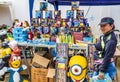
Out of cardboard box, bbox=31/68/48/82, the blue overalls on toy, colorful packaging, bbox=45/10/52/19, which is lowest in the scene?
cardboard box, bbox=31/68/48/82

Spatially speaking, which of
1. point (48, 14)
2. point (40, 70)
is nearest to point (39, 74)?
point (40, 70)

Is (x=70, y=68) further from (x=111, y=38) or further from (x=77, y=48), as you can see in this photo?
(x=111, y=38)

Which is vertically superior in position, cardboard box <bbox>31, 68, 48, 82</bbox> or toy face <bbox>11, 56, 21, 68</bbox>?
toy face <bbox>11, 56, 21, 68</bbox>

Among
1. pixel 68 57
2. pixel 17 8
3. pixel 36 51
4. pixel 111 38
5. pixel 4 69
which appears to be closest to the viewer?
pixel 111 38

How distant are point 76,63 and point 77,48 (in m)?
0.22

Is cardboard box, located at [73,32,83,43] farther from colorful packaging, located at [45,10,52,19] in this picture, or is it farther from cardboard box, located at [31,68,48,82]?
cardboard box, located at [31,68,48,82]

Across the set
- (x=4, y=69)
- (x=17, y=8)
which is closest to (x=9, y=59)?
(x=4, y=69)

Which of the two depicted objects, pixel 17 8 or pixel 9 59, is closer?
pixel 9 59

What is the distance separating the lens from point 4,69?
367 centimetres

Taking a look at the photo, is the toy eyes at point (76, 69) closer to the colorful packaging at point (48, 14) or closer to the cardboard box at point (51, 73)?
the cardboard box at point (51, 73)

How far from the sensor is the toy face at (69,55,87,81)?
10.6 feet

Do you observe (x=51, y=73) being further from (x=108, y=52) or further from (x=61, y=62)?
(x=108, y=52)

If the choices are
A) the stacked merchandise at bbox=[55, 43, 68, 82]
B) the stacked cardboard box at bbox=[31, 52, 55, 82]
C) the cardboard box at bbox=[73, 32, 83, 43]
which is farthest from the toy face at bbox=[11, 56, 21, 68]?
the cardboard box at bbox=[73, 32, 83, 43]

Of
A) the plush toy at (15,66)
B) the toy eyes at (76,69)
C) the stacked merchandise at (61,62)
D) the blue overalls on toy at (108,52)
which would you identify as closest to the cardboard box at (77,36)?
the stacked merchandise at (61,62)
